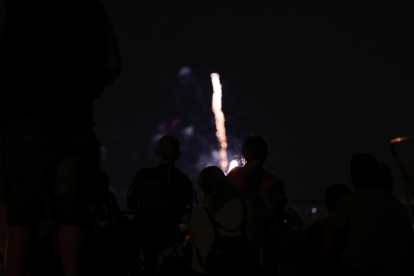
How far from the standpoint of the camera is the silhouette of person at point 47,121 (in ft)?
4.48

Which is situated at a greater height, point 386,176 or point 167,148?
point 167,148

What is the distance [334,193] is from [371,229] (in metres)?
1.17

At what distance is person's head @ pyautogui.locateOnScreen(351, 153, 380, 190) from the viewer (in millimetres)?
2322

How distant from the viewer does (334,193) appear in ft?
10.8

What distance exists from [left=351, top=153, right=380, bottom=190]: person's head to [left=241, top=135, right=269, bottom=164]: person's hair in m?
1.20

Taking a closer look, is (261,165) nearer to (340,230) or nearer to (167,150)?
(167,150)

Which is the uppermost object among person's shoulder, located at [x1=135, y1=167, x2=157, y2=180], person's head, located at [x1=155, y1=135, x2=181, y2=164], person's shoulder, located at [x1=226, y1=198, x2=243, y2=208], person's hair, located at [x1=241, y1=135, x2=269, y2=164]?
person's head, located at [x1=155, y1=135, x2=181, y2=164]

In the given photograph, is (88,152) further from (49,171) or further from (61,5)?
(61,5)

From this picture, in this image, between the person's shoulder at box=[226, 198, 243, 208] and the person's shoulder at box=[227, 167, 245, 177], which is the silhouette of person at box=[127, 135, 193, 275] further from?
the person's shoulder at box=[226, 198, 243, 208]

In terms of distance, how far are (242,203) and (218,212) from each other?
0.73 feet

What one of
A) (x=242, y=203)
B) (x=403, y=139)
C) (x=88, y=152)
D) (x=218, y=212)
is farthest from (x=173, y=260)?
(x=403, y=139)

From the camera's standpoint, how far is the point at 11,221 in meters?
1.35

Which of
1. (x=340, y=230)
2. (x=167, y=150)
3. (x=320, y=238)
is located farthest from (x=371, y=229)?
(x=167, y=150)

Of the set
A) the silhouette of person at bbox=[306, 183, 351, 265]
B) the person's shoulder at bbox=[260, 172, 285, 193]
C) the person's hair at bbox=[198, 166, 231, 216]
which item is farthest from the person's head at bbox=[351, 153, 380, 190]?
the person's hair at bbox=[198, 166, 231, 216]
